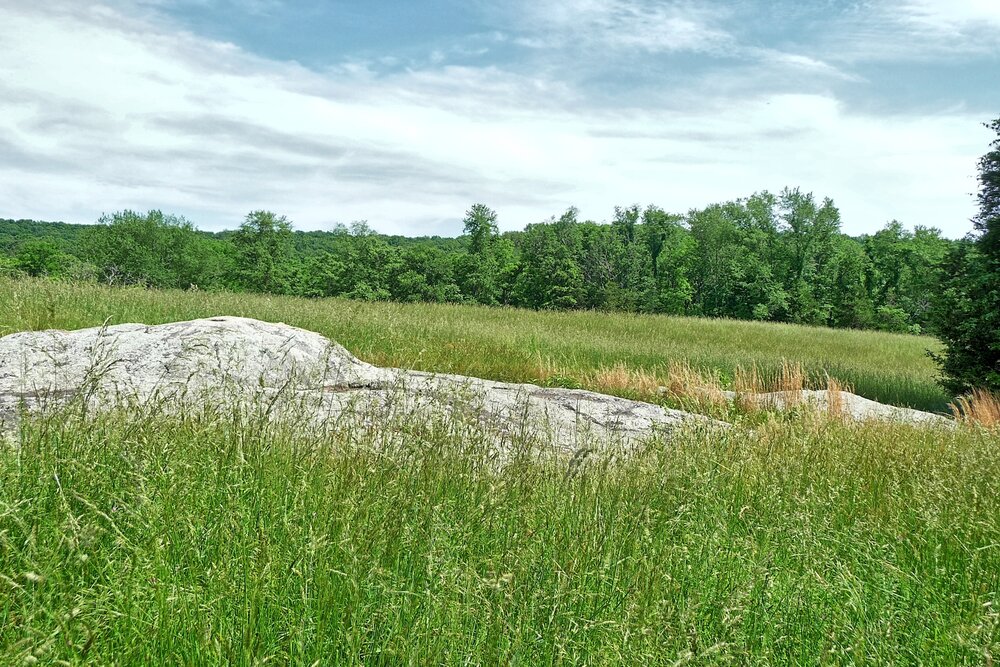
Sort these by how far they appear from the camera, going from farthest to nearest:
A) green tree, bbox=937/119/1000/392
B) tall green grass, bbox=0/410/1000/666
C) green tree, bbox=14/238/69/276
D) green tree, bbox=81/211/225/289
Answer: green tree, bbox=14/238/69/276 < green tree, bbox=81/211/225/289 < green tree, bbox=937/119/1000/392 < tall green grass, bbox=0/410/1000/666

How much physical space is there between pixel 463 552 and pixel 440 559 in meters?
0.53

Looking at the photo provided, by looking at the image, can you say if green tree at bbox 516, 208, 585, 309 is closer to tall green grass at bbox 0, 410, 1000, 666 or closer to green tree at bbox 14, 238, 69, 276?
tall green grass at bbox 0, 410, 1000, 666

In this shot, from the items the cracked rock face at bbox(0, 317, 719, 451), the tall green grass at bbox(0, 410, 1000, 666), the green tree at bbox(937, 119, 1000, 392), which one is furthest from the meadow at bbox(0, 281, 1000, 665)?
the green tree at bbox(937, 119, 1000, 392)

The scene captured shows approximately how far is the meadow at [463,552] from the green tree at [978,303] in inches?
345

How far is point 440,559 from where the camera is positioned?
212 centimetres

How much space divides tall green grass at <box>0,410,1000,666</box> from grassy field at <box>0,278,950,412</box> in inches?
172

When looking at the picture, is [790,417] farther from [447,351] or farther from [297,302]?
[297,302]

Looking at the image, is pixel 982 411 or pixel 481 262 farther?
pixel 481 262

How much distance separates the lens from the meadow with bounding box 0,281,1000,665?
188 cm

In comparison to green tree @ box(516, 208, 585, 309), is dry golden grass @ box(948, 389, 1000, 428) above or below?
below

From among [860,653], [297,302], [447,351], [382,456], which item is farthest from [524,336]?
[860,653]

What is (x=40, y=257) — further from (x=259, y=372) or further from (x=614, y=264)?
(x=259, y=372)

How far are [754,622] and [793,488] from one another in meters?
1.86

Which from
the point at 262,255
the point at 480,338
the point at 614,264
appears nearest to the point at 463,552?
the point at 480,338
